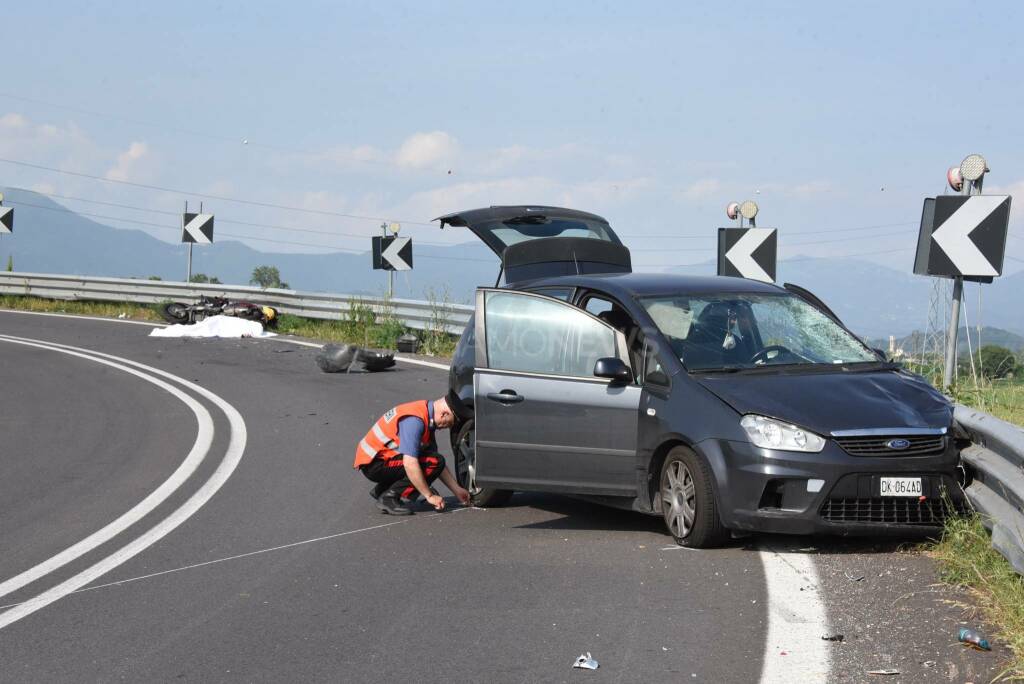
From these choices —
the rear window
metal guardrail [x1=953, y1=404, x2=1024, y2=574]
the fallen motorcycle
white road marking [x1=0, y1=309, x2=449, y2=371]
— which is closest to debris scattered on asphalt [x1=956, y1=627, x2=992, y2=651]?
metal guardrail [x1=953, y1=404, x2=1024, y2=574]

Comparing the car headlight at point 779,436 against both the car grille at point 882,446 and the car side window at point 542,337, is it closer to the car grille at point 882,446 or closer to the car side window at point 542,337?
the car grille at point 882,446

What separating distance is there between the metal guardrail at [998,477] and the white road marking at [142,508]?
507cm

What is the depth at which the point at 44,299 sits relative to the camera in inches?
1415

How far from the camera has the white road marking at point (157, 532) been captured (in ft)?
21.7

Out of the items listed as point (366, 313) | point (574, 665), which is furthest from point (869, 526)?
point (366, 313)

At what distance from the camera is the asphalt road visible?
5434 mm

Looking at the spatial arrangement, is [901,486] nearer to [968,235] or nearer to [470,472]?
[470,472]

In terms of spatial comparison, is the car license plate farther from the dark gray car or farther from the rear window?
the rear window

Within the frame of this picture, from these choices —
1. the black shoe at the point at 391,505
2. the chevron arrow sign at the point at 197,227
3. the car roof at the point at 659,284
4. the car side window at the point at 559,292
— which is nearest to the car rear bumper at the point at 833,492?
the car roof at the point at 659,284

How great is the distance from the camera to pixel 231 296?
99.6 feet

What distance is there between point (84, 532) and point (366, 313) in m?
17.3

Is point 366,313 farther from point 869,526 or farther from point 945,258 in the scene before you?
point 869,526

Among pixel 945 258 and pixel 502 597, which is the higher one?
pixel 945 258

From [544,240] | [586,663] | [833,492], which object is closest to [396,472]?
[833,492]
